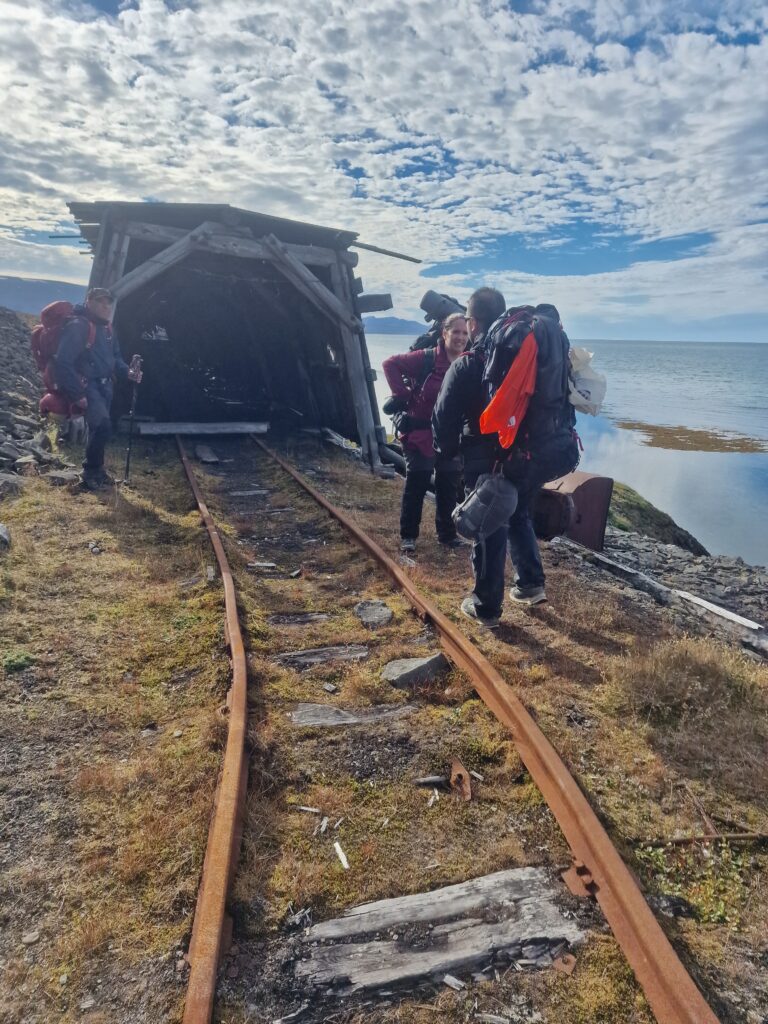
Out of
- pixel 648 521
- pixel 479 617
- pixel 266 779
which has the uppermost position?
pixel 479 617

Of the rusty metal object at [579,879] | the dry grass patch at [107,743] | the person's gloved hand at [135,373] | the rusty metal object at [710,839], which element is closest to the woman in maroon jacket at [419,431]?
the dry grass patch at [107,743]

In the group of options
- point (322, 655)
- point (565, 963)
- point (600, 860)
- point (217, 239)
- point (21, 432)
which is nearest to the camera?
Answer: point (565, 963)

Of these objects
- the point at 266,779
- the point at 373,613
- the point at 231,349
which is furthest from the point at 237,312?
the point at 266,779

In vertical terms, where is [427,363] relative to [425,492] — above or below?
above

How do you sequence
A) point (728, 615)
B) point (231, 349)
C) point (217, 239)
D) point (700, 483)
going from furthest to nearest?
point (700, 483) → point (231, 349) → point (217, 239) → point (728, 615)

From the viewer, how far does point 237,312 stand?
16828 millimetres

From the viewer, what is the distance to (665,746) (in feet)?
11.7

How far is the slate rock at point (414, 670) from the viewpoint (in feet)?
13.6

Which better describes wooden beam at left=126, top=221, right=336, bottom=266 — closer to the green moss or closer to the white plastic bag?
the white plastic bag

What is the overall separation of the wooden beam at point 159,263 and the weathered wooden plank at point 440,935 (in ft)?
36.1

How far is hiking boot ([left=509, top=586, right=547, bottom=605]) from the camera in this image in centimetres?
531

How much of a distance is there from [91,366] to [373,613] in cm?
603

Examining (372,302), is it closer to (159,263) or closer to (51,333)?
(159,263)

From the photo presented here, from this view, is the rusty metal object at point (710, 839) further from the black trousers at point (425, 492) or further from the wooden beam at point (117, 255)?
the wooden beam at point (117, 255)
